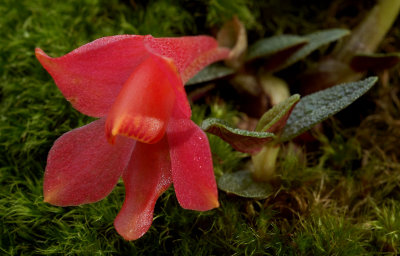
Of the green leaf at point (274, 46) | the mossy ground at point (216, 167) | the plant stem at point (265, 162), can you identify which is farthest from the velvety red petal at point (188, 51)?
the plant stem at point (265, 162)

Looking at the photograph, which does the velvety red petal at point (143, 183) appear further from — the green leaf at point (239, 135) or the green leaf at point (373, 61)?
the green leaf at point (373, 61)

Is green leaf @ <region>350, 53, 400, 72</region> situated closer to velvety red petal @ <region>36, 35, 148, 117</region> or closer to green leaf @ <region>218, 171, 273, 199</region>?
green leaf @ <region>218, 171, 273, 199</region>

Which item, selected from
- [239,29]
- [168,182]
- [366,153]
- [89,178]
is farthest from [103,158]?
[366,153]

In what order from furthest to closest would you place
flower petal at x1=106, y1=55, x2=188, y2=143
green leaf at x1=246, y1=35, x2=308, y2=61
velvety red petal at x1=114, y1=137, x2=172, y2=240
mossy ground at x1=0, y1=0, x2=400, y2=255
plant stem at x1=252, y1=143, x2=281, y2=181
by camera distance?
green leaf at x1=246, y1=35, x2=308, y2=61, plant stem at x1=252, y1=143, x2=281, y2=181, mossy ground at x1=0, y1=0, x2=400, y2=255, velvety red petal at x1=114, y1=137, x2=172, y2=240, flower petal at x1=106, y1=55, x2=188, y2=143

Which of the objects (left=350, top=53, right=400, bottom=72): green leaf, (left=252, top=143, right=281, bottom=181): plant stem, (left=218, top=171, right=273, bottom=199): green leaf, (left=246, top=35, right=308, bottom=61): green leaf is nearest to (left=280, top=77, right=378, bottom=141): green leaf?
(left=252, top=143, right=281, bottom=181): plant stem

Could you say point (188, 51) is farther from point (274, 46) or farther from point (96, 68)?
point (274, 46)

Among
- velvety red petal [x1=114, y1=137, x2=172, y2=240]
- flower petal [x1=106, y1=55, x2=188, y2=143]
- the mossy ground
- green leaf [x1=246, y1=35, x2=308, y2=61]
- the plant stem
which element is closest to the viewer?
flower petal [x1=106, y1=55, x2=188, y2=143]

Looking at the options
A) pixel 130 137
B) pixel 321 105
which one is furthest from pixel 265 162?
pixel 130 137
